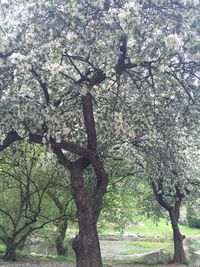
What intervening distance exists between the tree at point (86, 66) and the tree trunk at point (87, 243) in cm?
3

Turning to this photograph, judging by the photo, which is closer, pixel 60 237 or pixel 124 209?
pixel 60 237

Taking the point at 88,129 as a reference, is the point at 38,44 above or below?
above

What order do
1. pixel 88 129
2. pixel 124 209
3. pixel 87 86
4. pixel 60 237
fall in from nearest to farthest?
pixel 87 86
pixel 88 129
pixel 60 237
pixel 124 209

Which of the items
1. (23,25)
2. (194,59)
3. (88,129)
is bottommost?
(88,129)

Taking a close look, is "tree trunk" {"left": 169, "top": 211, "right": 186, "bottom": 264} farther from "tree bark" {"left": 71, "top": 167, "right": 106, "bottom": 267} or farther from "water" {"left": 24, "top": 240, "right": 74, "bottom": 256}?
"tree bark" {"left": 71, "top": 167, "right": 106, "bottom": 267}

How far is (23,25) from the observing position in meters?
11.4

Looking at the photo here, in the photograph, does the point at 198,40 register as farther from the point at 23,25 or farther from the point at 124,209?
the point at 124,209

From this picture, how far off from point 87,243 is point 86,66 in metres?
5.24

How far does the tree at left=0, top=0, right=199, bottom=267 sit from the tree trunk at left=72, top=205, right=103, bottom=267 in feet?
0.10

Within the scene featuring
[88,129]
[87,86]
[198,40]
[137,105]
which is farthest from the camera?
[137,105]

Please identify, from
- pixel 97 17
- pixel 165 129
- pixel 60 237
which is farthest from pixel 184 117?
pixel 60 237

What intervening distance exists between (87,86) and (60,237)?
577 inches

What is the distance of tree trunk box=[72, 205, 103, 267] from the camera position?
13.1 m

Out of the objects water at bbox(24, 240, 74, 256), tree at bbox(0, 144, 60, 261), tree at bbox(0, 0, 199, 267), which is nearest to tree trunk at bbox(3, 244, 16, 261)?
tree at bbox(0, 144, 60, 261)
